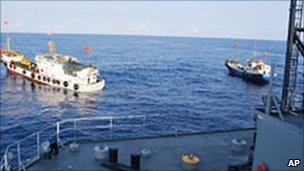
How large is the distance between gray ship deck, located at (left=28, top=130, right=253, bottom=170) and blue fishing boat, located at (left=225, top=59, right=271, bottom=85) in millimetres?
76995

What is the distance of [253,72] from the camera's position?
98188mm

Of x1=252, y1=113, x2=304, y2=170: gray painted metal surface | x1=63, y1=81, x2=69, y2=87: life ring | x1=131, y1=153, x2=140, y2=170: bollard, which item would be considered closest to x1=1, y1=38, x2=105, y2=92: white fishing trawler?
x1=63, y1=81, x2=69, y2=87: life ring

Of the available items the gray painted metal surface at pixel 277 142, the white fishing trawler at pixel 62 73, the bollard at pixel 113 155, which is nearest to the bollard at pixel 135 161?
the bollard at pixel 113 155

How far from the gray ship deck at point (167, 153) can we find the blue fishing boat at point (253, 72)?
3031 inches

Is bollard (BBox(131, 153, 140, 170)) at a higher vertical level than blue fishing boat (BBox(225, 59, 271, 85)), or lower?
higher

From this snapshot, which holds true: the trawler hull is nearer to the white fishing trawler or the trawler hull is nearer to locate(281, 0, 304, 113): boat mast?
the white fishing trawler

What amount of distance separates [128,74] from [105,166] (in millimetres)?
89646

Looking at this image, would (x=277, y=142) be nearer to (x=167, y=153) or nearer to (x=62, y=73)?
(x=167, y=153)

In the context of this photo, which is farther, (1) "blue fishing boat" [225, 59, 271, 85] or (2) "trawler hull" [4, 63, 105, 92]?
(1) "blue fishing boat" [225, 59, 271, 85]

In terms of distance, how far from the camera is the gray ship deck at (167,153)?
57.4 ft

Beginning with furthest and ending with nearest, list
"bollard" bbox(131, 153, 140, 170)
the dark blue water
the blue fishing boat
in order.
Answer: the blue fishing boat → the dark blue water → "bollard" bbox(131, 153, 140, 170)

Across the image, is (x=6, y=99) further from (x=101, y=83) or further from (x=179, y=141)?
(x=179, y=141)

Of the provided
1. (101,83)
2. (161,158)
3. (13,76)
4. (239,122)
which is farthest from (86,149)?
(13,76)

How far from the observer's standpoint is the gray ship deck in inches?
689
